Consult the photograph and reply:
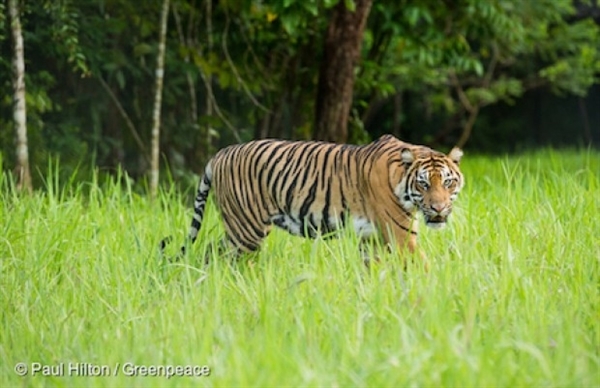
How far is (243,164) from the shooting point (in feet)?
18.3

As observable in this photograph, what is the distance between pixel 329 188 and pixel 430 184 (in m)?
0.65

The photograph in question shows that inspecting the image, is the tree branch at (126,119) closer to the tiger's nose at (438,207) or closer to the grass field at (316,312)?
the grass field at (316,312)

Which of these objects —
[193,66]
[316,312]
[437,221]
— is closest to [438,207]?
[437,221]

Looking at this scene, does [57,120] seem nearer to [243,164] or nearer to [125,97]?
[125,97]

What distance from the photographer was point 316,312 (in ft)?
13.7

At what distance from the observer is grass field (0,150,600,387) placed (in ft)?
11.8

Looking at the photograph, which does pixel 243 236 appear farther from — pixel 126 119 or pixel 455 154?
pixel 126 119

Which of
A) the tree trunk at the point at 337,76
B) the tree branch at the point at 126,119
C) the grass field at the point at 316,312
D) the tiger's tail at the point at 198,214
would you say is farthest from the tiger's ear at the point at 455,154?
the tree branch at the point at 126,119

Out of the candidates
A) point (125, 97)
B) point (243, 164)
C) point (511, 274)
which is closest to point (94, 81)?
point (125, 97)

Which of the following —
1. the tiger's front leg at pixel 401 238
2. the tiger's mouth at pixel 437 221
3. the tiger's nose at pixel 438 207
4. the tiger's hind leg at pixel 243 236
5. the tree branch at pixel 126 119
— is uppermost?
the tiger's nose at pixel 438 207

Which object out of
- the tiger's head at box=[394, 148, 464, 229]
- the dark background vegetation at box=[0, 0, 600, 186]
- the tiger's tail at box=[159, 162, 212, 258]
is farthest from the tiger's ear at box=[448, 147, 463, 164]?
the dark background vegetation at box=[0, 0, 600, 186]

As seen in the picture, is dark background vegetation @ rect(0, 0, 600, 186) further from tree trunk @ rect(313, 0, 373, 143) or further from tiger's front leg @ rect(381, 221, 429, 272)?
tiger's front leg @ rect(381, 221, 429, 272)

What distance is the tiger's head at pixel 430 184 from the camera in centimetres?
485

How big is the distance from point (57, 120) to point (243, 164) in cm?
439
